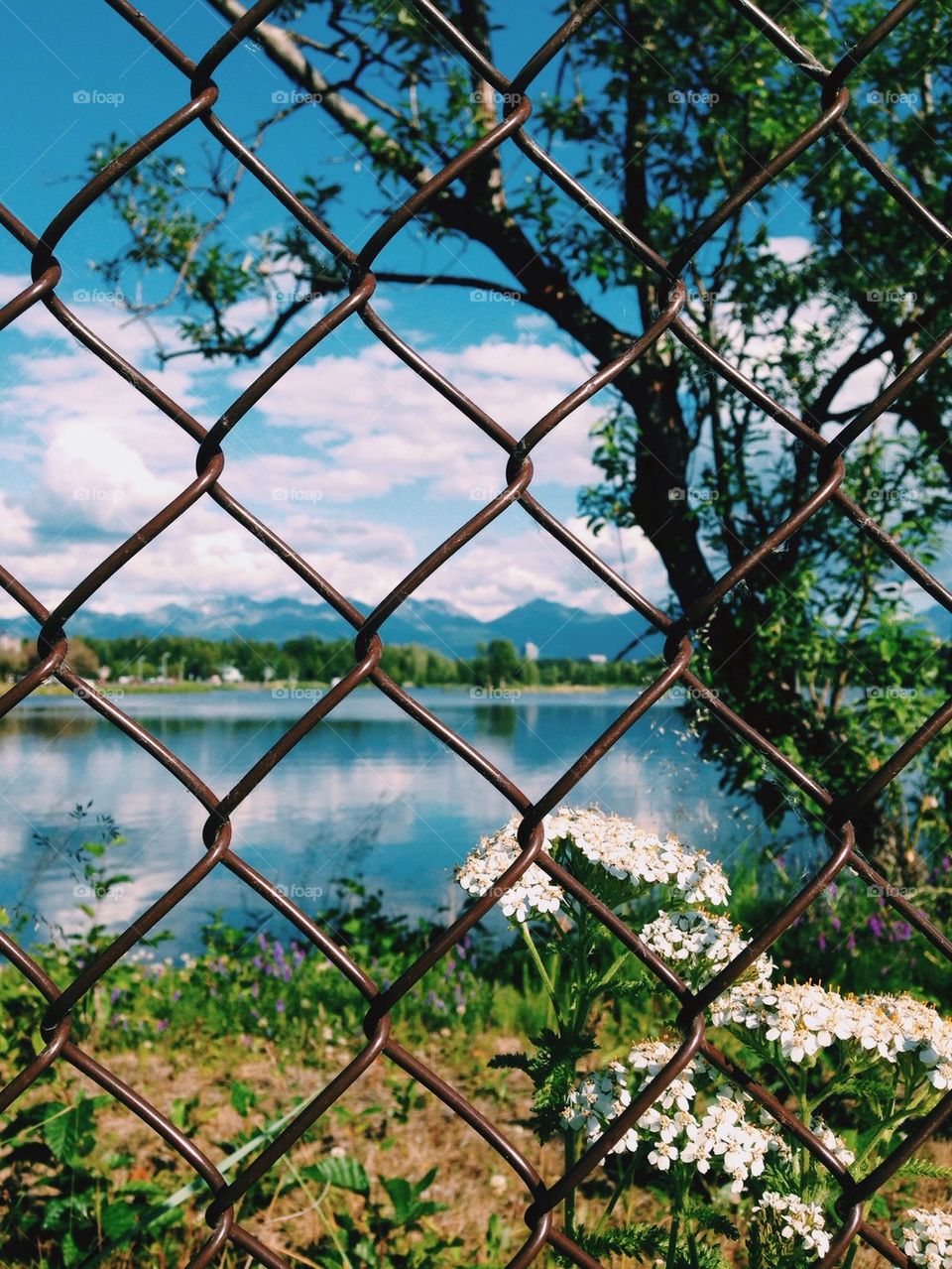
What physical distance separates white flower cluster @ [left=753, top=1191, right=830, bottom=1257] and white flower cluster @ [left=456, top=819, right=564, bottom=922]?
42 cm

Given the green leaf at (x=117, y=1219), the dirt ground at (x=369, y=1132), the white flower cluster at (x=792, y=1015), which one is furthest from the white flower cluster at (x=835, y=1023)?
the green leaf at (x=117, y=1219)

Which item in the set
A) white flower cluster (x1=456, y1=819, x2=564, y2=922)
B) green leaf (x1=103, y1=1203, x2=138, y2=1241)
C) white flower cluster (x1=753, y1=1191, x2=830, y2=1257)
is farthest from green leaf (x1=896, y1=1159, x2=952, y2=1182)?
green leaf (x1=103, y1=1203, x2=138, y2=1241)

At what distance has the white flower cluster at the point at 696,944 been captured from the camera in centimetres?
127

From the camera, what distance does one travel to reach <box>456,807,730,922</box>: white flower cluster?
1281 millimetres

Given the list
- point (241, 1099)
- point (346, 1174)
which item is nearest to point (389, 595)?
point (346, 1174)

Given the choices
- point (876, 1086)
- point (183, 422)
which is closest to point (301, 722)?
point (183, 422)

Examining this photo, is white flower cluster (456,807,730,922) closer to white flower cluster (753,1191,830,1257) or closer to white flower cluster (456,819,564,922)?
white flower cluster (456,819,564,922)

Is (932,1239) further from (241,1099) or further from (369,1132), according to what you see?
(369,1132)

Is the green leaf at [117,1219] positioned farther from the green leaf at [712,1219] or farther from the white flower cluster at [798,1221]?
the white flower cluster at [798,1221]

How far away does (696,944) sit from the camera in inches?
50.3

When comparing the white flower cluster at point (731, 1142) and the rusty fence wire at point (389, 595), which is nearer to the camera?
Answer: the rusty fence wire at point (389, 595)

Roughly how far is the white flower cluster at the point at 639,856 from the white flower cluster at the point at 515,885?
0.20 feet

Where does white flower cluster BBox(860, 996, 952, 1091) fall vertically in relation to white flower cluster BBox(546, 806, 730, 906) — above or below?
below

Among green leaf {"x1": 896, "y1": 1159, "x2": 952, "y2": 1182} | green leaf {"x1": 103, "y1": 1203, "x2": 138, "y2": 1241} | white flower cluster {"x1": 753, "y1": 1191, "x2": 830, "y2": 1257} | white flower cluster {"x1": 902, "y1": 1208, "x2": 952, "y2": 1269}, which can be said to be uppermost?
green leaf {"x1": 896, "y1": 1159, "x2": 952, "y2": 1182}
